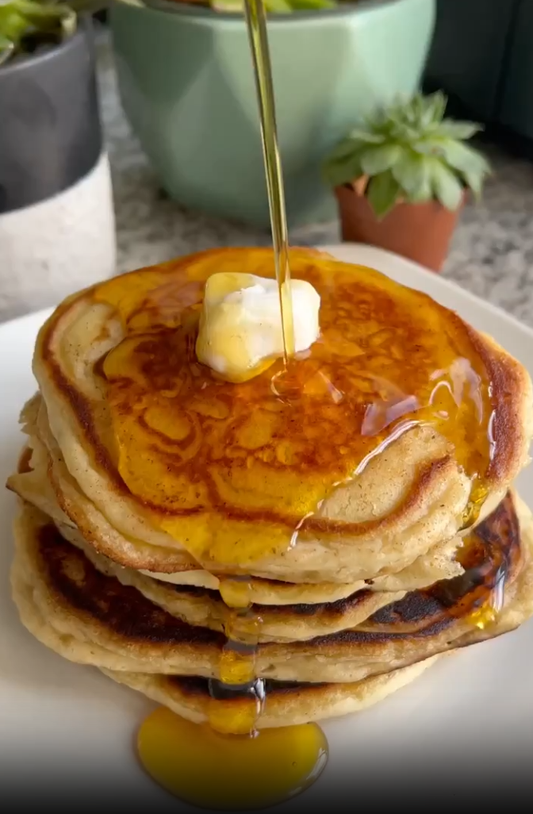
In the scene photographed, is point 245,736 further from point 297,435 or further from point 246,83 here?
point 246,83

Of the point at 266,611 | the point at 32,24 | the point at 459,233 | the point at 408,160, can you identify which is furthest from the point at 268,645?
the point at 459,233

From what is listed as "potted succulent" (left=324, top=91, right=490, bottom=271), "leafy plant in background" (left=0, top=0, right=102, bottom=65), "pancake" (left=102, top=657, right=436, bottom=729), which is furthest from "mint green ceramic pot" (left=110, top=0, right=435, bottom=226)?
"pancake" (left=102, top=657, right=436, bottom=729)

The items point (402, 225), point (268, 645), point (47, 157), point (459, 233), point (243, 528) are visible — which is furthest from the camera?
point (459, 233)

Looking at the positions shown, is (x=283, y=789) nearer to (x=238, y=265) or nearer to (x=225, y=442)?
(x=225, y=442)

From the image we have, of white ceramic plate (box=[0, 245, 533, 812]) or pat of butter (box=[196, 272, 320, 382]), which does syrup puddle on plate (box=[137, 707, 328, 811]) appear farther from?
pat of butter (box=[196, 272, 320, 382])

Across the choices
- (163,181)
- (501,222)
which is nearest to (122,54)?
(163,181)

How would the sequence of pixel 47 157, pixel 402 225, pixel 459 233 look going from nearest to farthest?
pixel 47 157 → pixel 402 225 → pixel 459 233

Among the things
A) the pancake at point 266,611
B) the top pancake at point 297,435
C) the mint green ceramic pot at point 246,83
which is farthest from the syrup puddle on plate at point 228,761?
the mint green ceramic pot at point 246,83
